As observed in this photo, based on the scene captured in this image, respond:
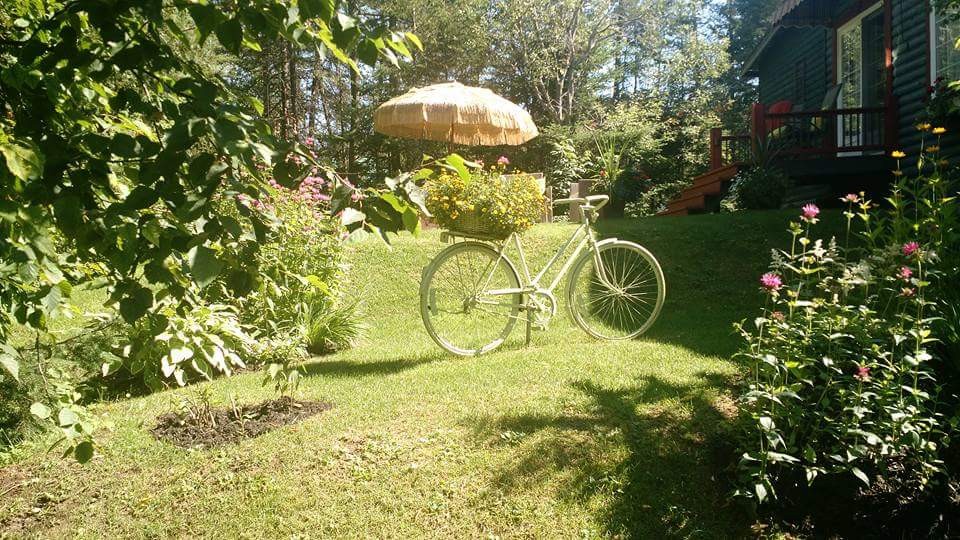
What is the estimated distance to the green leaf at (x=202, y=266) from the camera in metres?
1.26

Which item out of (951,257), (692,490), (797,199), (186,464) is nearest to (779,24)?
(797,199)

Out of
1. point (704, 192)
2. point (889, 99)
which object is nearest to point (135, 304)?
point (889, 99)

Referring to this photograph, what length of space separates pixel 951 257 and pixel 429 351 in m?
3.55

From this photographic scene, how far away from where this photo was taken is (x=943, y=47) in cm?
862

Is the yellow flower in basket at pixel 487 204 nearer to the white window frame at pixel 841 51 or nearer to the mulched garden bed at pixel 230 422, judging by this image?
the mulched garden bed at pixel 230 422

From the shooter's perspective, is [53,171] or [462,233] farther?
[462,233]

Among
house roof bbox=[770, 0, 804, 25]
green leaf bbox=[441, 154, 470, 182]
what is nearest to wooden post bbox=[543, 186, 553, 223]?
green leaf bbox=[441, 154, 470, 182]

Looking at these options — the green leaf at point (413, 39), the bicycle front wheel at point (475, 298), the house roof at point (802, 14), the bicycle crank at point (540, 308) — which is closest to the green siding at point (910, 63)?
the house roof at point (802, 14)

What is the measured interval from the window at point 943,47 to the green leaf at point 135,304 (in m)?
9.82

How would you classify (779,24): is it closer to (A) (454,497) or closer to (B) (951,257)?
(B) (951,257)

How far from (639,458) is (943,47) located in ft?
28.2

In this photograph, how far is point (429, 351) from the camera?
5.35 meters

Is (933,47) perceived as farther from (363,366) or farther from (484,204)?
(363,366)

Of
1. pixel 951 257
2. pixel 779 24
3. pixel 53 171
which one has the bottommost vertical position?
pixel 951 257
